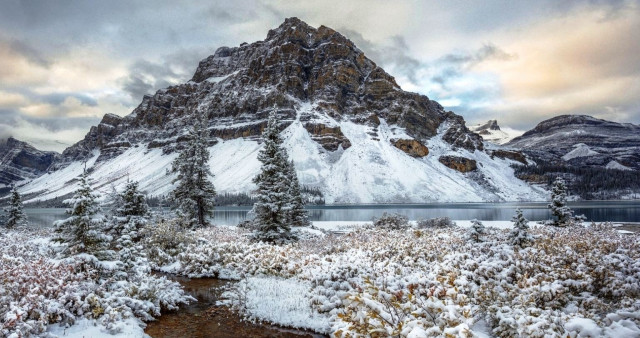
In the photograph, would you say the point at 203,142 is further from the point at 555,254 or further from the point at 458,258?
the point at 555,254

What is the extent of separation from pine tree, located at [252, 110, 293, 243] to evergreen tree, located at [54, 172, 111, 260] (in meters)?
12.6

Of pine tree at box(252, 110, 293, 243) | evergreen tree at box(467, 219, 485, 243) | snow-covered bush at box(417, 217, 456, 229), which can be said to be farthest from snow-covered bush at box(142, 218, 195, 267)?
snow-covered bush at box(417, 217, 456, 229)

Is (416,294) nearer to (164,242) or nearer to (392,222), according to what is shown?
(164,242)

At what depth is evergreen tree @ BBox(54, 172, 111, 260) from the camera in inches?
468

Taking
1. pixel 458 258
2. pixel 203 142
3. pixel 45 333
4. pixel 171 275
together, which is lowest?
pixel 171 275

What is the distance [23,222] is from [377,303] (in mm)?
50342

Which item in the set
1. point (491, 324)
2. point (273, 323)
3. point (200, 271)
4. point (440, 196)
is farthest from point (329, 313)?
point (440, 196)

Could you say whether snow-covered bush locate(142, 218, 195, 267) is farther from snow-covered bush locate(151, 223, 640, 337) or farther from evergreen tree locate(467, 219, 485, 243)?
evergreen tree locate(467, 219, 485, 243)

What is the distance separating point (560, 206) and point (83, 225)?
3349cm

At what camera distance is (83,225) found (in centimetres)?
1215

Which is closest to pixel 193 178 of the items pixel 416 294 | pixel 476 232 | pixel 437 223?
pixel 437 223

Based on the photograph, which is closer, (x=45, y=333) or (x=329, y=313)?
(x=45, y=333)

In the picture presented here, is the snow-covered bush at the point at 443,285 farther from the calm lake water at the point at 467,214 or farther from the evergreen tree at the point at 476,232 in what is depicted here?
the calm lake water at the point at 467,214

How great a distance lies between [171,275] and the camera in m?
19.7
